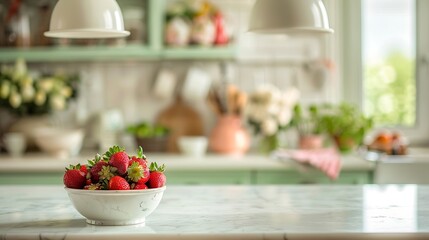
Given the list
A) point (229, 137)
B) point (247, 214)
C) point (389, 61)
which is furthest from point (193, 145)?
point (247, 214)

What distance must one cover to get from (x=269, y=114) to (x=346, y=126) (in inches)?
18.4

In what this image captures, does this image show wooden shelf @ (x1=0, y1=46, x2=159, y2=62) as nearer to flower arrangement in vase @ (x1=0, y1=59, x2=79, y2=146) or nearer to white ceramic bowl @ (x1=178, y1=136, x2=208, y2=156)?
flower arrangement in vase @ (x1=0, y1=59, x2=79, y2=146)

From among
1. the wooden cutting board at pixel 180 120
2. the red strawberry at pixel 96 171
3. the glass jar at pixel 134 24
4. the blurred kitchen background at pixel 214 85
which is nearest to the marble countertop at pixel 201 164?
the blurred kitchen background at pixel 214 85

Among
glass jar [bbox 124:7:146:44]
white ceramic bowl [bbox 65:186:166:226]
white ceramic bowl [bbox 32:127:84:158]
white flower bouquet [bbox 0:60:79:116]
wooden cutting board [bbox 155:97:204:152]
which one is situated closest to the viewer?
white ceramic bowl [bbox 65:186:166:226]

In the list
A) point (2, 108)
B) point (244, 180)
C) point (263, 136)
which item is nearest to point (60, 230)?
point (244, 180)

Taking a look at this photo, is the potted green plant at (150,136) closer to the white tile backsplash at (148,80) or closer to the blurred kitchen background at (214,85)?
the blurred kitchen background at (214,85)

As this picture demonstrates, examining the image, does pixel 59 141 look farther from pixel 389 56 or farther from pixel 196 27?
pixel 389 56

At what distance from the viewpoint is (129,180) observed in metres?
2.07

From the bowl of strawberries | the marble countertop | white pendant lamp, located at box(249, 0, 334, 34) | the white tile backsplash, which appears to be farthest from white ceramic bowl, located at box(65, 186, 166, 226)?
the white tile backsplash

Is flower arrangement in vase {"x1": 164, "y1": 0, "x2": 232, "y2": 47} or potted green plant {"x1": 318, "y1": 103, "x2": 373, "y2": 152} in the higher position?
flower arrangement in vase {"x1": 164, "y1": 0, "x2": 232, "y2": 47}

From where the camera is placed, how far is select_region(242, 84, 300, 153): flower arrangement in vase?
175 inches

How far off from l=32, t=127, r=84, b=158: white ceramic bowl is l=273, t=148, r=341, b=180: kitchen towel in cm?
119

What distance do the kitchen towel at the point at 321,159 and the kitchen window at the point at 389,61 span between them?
0.87 m

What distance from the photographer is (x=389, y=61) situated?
498cm
